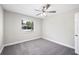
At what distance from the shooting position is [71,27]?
2812mm

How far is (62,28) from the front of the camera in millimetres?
3303

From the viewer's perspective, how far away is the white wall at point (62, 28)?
2.82 metres

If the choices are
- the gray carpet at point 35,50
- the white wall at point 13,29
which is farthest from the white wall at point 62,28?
the white wall at point 13,29

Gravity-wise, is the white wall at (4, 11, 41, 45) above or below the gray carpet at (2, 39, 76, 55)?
above

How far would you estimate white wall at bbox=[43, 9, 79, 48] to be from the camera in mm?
2818

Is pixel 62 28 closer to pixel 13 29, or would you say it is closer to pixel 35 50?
pixel 35 50

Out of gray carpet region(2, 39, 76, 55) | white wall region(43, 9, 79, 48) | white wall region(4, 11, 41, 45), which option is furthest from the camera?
white wall region(4, 11, 41, 45)

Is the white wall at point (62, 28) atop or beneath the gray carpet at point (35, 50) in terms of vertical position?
atop

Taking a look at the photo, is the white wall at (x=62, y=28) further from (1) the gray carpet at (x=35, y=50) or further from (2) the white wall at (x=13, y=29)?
(2) the white wall at (x=13, y=29)

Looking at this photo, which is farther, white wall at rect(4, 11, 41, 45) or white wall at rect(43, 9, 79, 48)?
white wall at rect(4, 11, 41, 45)

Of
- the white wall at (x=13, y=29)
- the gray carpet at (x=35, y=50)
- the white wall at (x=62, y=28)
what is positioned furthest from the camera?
the white wall at (x=13, y=29)

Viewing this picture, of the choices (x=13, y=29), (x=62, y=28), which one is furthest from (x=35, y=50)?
(x=62, y=28)

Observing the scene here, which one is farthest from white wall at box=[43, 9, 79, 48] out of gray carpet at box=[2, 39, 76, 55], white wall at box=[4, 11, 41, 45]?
white wall at box=[4, 11, 41, 45]

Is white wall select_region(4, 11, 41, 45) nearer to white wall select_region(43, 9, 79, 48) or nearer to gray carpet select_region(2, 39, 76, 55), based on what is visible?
gray carpet select_region(2, 39, 76, 55)
